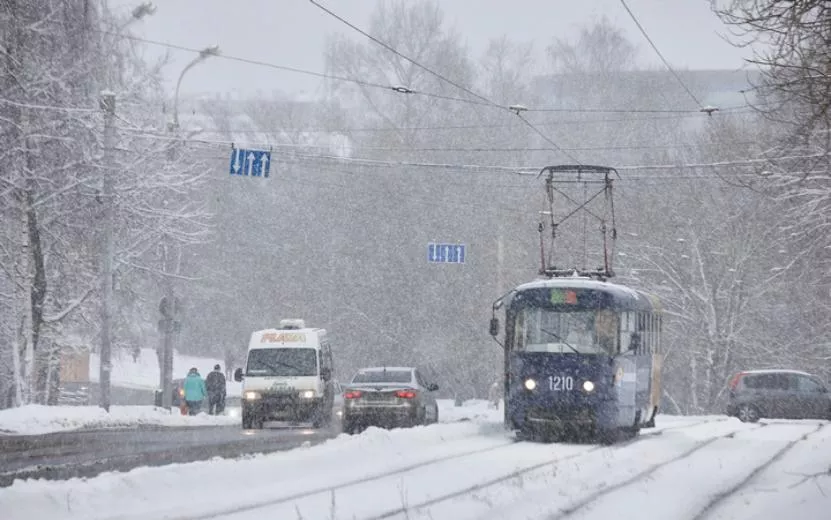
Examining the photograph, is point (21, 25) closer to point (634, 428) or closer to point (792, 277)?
point (634, 428)

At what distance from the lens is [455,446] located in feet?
69.2

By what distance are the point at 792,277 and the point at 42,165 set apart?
24.5 metres

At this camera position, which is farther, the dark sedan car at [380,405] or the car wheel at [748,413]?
the car wheel at [748,413]

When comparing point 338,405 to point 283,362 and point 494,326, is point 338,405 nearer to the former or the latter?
point 283,362

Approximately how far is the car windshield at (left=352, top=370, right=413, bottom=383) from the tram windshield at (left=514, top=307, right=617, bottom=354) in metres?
5.58

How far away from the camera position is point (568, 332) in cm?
2252

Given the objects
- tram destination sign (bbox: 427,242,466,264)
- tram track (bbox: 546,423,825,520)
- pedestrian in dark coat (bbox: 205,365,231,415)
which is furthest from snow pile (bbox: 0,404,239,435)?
tram track (bbox: 546,423,825,520)

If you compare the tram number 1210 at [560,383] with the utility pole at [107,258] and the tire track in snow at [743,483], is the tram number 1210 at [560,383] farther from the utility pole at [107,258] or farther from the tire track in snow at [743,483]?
the utility pole at [107,258]

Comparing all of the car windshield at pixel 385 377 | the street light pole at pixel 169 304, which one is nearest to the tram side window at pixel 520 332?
the car windshield at pixel 385 377

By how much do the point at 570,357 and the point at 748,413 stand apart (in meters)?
16.4

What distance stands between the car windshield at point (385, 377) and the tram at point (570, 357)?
495cm

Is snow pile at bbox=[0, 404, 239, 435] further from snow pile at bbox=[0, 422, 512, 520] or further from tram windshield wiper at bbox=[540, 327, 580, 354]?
tram windshield wiper at bbox=[540, 327, 580, 354]

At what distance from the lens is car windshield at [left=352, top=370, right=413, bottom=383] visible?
27844 mm

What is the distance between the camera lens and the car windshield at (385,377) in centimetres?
2784
